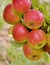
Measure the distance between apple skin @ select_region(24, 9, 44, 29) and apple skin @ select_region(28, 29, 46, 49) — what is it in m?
0.02

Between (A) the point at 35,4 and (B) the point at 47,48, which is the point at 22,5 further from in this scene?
(B) the point at 47,48

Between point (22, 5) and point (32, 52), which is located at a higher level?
point (22, 5)

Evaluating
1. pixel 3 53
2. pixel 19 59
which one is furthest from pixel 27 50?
pixel 3 53

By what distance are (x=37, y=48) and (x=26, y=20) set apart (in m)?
0.09

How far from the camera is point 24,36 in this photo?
647 mm

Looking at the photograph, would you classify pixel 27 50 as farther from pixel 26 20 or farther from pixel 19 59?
pixel 19 59

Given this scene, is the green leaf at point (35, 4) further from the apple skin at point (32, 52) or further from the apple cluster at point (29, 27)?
the apple skin at point (32, 52)

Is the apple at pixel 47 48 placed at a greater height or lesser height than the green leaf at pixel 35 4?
lesser

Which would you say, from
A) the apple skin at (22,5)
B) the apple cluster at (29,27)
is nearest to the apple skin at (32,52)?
the apple cluster at (29,27)

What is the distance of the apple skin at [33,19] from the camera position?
2.02 ft

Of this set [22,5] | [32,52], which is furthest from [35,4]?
[32,52]

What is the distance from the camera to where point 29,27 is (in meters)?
0.63

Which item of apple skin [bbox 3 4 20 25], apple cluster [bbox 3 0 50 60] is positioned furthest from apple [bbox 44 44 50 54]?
apple skin [bbox 3 4 20 25]

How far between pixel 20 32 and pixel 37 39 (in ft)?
0.18
